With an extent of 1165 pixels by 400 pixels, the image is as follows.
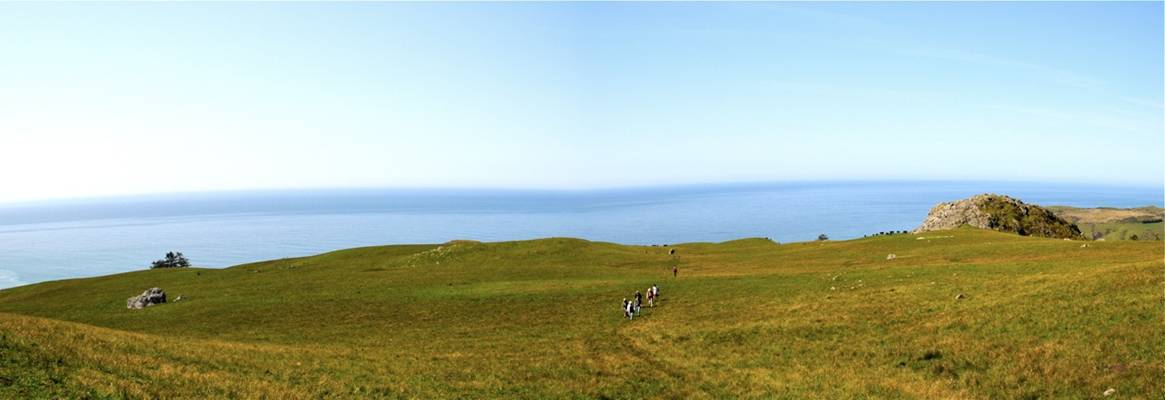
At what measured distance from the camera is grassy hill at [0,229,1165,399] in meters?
26.6

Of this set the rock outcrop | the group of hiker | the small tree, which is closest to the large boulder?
the group of hiker

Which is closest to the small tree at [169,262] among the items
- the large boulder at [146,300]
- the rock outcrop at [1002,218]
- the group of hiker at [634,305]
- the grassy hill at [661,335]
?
the grassy hill at [661,335]

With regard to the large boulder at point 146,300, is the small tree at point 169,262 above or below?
below

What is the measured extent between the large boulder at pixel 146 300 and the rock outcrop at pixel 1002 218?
11903 cm

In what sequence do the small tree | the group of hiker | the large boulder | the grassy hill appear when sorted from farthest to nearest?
the small tree → the large boulder → the group of hiker → the grassy hill

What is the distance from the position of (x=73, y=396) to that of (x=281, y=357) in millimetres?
13878

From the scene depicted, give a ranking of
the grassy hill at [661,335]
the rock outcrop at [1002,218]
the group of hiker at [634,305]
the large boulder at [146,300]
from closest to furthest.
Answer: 1. the grassy hill at [661,335]
2. the group of hiker at [634,305]
3. the large boulder at [146,300]
4. the rock outcrop at [1002,218]

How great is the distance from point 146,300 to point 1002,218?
14053 cm

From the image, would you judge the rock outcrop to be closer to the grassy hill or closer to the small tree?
the grassy hill

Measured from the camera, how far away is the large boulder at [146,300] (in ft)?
210

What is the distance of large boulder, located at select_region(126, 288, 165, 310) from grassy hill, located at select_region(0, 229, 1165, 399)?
91.2 inches

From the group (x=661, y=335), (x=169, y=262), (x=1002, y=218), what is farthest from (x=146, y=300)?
(x=1002, y=218)

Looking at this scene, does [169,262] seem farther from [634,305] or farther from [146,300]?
[634,305]

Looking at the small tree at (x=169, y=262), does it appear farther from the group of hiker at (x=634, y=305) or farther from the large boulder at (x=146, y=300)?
the group of hiker at (x=634, y=305)
